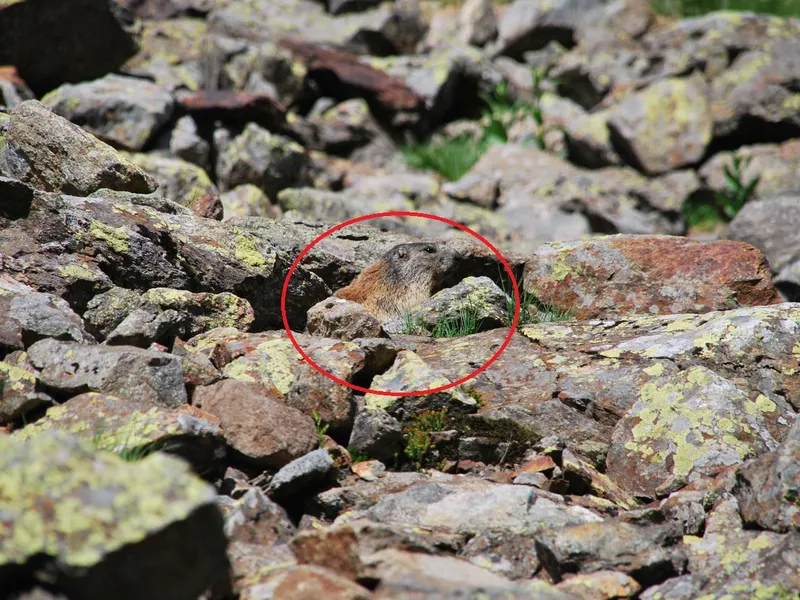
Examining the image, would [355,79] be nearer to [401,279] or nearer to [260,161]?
[260,161]

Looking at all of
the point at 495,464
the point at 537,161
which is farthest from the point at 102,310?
the point at 537,161

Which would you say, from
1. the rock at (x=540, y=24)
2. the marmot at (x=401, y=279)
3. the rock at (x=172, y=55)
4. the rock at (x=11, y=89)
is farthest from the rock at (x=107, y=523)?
the rock at (x=540, y=24)

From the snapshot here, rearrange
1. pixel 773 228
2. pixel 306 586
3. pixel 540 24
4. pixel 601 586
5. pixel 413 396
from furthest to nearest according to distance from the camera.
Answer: pixel 540 24, pixel 773 228, pixel 413 396, pixel 601 586, pixel 306 586

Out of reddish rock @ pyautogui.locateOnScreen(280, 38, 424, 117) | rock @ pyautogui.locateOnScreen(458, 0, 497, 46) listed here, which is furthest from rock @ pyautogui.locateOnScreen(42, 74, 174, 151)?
rock @ pyautogui.locateOnScreen(458, 0, 497, 46)

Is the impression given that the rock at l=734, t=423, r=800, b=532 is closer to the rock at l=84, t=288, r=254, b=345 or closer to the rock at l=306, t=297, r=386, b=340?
the rock at l=306, t=297, r=386, b=340

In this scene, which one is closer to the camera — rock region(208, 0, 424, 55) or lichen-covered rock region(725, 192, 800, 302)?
lichen-covered rock region(725, 192, 800, 302)

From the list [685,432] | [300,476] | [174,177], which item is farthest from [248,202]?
[685,432]

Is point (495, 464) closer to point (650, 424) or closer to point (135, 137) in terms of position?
point (650, 424)
